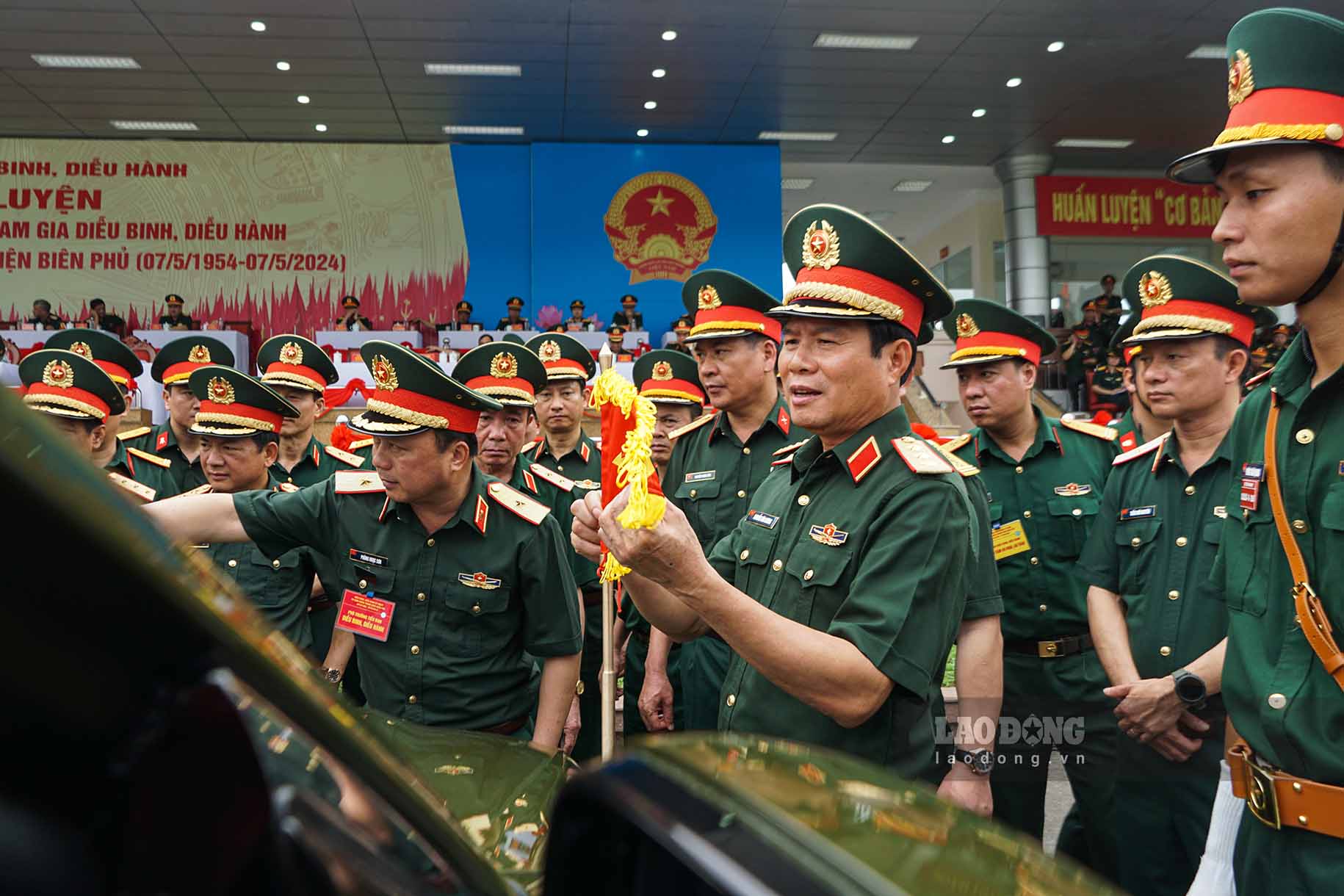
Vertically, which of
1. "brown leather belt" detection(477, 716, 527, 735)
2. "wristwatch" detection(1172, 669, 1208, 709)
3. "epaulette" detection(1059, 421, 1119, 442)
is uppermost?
"epaulette" detection(1059, 421, 1119, 442)

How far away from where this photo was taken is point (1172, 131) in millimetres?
16438

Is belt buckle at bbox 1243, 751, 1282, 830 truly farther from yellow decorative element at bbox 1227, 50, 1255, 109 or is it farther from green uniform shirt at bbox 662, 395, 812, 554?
green uniform shirt at bbox 662, 395, 812, 554

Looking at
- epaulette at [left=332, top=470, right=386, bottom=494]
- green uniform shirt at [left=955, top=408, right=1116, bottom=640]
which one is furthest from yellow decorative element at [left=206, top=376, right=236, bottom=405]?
green uniform shirt at [left=955, top=408, right=1116, bottom=640]

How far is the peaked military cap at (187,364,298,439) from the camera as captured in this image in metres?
3.67

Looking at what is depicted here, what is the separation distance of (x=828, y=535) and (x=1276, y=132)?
1.05 m

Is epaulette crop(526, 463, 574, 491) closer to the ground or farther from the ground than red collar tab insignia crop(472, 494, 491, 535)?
farther from the ground

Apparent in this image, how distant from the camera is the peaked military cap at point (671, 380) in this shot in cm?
539

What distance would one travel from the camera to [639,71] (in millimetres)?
13516

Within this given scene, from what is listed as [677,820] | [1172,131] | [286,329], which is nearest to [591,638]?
[677,820]

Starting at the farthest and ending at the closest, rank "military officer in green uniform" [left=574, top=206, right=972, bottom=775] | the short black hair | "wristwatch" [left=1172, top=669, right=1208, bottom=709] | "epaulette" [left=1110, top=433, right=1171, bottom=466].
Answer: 1. "epaulette" [left=1110, top=433, right=1171, bottom=466]
2. the short black hair
3. "wristwatch" [left=1172, top=669, right=1208, bottom=709]
4. "military officer in green uniform" [left=574, top=206, right=972, bottom=775]

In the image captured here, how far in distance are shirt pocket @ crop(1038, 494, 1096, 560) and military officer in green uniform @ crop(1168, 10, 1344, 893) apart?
1937 mm

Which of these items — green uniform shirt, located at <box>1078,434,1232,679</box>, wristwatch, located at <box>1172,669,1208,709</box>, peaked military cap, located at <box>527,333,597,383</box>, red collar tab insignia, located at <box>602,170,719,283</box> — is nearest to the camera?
wristwatch, located at <box>1172,669,1208,709</box>

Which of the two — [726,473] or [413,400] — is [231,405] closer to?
[413,400]

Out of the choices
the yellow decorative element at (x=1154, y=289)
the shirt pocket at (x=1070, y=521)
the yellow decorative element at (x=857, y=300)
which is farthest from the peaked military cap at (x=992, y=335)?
the yellow decorative element at (x=857, y=300)
